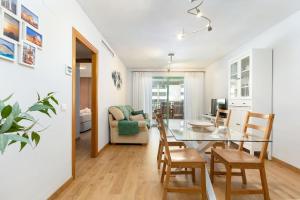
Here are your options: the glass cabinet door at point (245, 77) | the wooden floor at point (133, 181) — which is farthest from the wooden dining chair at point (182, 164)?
the glass cabinet door at point (245, 77)

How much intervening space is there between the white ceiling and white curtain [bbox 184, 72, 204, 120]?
2641mm

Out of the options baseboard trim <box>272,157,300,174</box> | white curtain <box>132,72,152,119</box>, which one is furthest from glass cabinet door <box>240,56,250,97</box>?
white curtain <box>132,72,152,119</box>

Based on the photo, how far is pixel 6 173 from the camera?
1439 mm

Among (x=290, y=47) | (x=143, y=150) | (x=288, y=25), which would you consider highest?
(x=288, y=25)

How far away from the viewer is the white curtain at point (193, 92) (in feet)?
26.1

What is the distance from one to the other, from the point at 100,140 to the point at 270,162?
3254 mm

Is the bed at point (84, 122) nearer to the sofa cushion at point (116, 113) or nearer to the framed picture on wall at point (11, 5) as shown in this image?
the sofa cushion at point (116, 113)

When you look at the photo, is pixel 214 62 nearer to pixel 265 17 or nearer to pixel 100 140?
pixel 265 17

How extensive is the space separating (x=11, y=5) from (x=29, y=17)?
8.5 inches

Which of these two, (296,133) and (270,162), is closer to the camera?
(296,133)

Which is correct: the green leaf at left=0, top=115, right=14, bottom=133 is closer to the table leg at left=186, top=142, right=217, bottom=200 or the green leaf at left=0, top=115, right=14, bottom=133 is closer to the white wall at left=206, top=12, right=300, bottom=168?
the table leg at left=186, top=142, right=217, bottom=200

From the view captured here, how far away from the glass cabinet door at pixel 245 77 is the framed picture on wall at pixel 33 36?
12.1ft

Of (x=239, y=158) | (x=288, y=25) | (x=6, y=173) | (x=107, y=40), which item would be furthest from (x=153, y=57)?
(x=6, y=173)

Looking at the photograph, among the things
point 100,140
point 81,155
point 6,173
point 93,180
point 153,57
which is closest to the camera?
point 6,173
